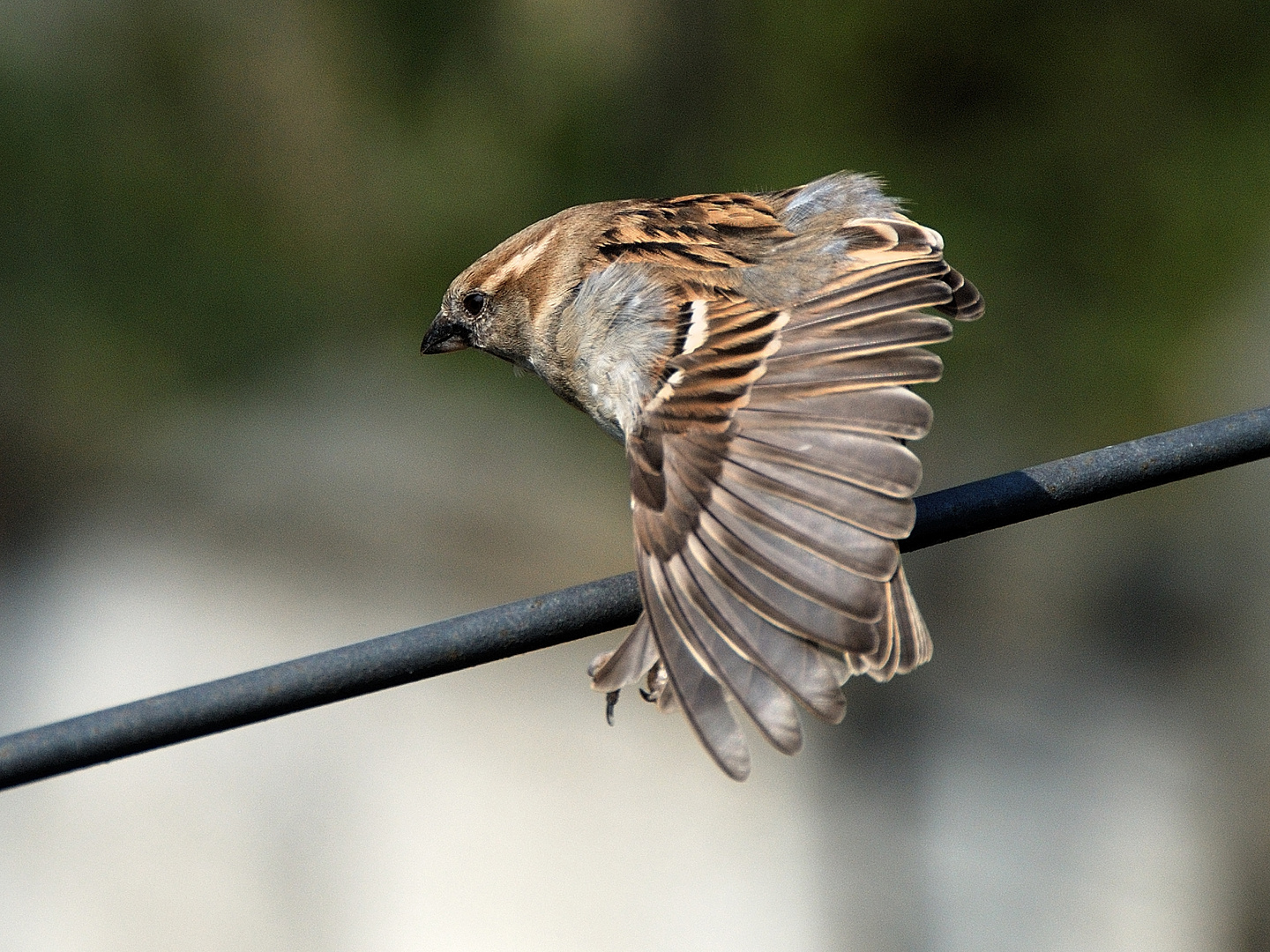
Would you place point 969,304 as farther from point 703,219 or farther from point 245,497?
point 245,497

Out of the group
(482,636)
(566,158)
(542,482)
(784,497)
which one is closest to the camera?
(482,636)

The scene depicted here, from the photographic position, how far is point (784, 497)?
→ 2584mm

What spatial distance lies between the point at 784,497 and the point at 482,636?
0.79 m

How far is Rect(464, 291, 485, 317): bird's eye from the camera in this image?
12.4 ft

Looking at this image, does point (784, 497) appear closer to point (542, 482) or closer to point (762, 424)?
point (762, 424)

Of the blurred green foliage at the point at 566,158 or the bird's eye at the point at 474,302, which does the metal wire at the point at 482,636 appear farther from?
the blurred green foliage at the point at 566,158

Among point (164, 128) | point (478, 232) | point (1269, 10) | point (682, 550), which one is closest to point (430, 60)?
point (478, 232)

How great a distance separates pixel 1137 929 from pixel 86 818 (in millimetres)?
6699

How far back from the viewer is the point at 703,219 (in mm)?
3479

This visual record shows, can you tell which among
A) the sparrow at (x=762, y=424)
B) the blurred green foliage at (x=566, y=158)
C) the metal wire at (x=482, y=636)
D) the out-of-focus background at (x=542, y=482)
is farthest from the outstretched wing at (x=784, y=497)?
the out-of-focus background at (x=542, y=482)

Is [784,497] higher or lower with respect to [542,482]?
higher

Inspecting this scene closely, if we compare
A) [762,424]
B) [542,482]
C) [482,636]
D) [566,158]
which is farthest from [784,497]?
[542,482]

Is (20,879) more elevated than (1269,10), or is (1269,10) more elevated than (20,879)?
(1269,10)

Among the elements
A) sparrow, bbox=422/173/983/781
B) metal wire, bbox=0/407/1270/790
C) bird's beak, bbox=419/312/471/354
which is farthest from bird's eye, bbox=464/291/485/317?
metal wire, bbox=0/407/1270/790
